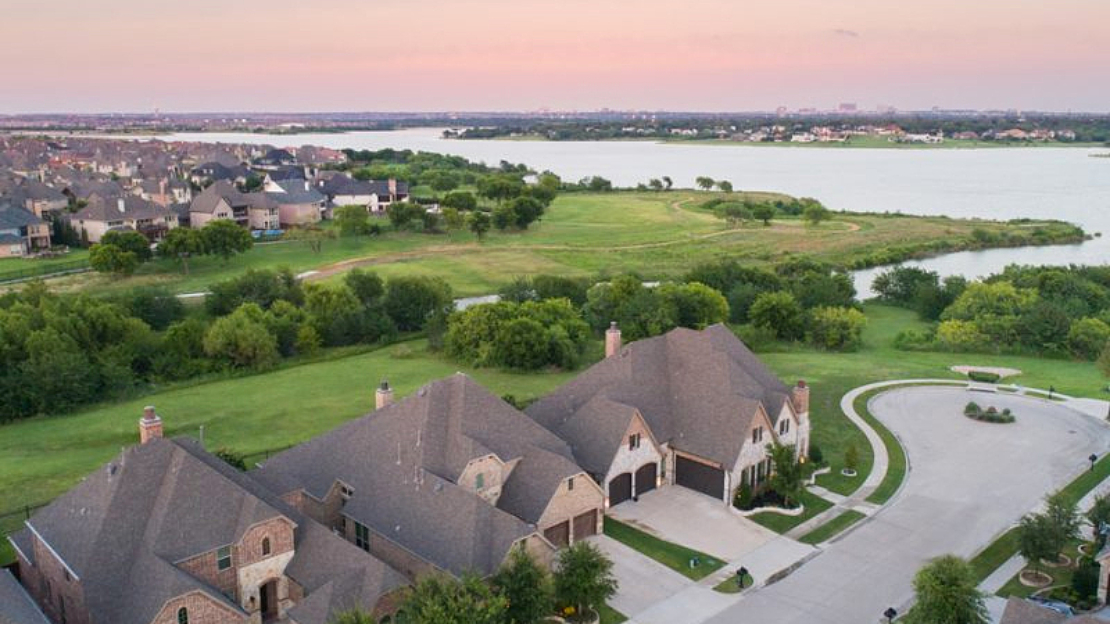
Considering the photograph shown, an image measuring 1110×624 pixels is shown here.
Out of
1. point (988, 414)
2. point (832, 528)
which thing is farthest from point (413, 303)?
point (832, 528)

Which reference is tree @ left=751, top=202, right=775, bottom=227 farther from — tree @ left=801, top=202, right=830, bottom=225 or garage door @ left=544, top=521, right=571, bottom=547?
garage door @ left=544, top=521, right=571, bottom=547

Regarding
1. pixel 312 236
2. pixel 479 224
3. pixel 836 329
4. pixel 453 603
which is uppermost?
pixel 453 603

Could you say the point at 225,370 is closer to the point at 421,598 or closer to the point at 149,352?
Result: the point at 149,352

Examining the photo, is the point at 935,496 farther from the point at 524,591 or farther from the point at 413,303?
the point at 413,303

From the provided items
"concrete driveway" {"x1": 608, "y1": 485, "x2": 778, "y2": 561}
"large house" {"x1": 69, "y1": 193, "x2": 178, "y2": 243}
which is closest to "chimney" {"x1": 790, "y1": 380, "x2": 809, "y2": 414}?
"concrete driveway" {"x1": 608, "y1": 485, "x2": 778, "y2": 561}

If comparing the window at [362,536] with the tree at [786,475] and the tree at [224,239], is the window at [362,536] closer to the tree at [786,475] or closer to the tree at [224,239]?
the tree at [786,475]

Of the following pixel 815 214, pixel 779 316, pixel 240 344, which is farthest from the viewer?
pixel 815 214
